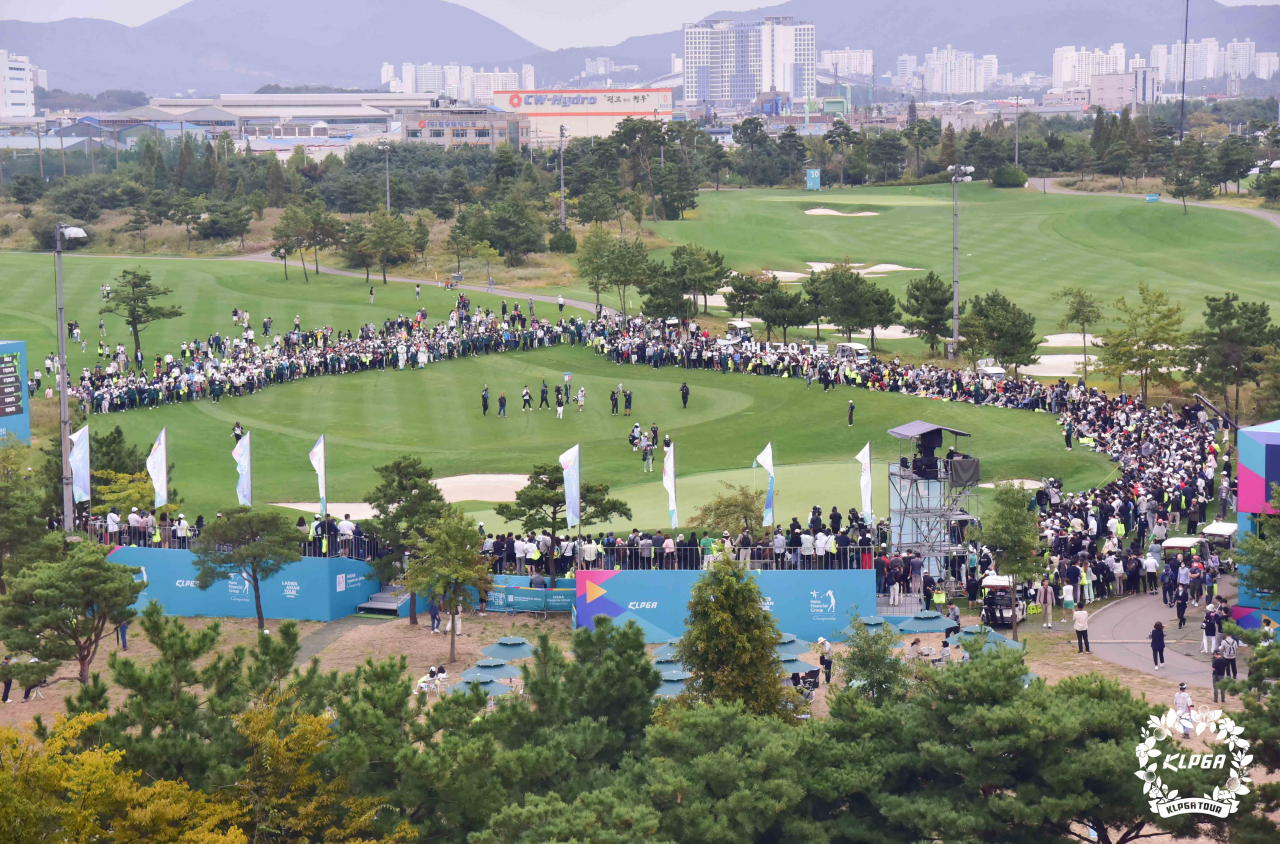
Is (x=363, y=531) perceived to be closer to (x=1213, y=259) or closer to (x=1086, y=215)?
(x=1213, y=259)

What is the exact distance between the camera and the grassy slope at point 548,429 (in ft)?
152

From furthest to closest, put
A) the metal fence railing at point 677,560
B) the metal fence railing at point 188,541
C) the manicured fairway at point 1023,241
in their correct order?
the manicured fairway at point 1023,241
the metal fence railing at point 188,541
the metal fence railing at point 677,560

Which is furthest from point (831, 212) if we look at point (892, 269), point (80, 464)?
point (80, 464)

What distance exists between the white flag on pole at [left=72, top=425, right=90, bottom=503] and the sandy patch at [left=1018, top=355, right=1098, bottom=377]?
40.4m

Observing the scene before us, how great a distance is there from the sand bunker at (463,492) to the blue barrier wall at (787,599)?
10.5 meters

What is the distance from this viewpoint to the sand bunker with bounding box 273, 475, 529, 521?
44.5m

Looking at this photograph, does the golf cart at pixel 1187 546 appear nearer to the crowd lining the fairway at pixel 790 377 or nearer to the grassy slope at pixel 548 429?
the crowd lining the fairway at pixel 790 377

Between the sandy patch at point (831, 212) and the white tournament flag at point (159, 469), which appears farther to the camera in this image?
the sandy patch at point (831, 212)

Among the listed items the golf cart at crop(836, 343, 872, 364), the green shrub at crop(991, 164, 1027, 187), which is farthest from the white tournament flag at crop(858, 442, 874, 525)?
the green shrub at crop(991, 164, 1027, 187)

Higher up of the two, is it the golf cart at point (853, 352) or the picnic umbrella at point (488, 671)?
the golf cart at point (853, 352)

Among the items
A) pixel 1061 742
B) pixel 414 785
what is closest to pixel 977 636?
pixel 1061 742

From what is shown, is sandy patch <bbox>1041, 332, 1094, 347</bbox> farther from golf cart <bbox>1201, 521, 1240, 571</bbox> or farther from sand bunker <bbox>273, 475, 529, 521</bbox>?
golf cart <bbox>1201, 521, 1240, 571</bbox>

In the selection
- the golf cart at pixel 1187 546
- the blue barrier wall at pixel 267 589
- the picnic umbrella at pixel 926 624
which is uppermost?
the golf cart at pixel 1187 546

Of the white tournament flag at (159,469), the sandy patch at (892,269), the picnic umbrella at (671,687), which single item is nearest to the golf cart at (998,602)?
the picnic umbrella at (671,687)
